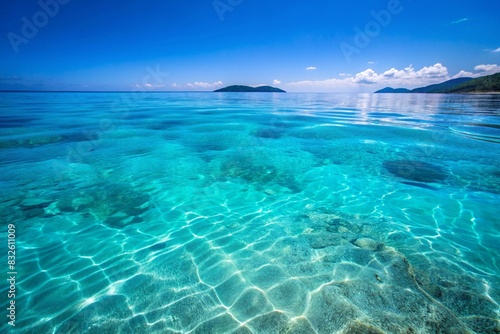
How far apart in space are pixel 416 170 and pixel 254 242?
858cm

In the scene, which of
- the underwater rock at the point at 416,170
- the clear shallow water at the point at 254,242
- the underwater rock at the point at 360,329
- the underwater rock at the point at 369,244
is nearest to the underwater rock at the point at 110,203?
the clear shallow water at the point at 254,242

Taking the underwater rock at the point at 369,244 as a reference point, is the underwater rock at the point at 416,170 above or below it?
below

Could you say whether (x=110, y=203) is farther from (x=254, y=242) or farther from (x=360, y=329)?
(x=360, y=329)

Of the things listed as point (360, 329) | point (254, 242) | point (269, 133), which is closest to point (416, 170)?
point (254, 242)

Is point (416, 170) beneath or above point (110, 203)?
beneath

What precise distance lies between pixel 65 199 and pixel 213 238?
551cm

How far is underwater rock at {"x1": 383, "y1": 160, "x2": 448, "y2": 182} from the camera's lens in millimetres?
9172

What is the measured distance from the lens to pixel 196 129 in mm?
19609

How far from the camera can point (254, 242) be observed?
5473mm

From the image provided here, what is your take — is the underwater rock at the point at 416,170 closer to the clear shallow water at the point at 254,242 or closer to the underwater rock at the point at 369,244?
the clear shallow water at the point at 254,242

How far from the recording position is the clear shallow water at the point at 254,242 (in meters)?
3.58

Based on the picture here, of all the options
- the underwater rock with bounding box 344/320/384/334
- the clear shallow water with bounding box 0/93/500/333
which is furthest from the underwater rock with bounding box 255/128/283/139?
the underwater rock with bounding box 344/320/384/334

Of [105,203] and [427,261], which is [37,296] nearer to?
[105,203]

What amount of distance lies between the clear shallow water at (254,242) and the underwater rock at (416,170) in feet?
0.28
